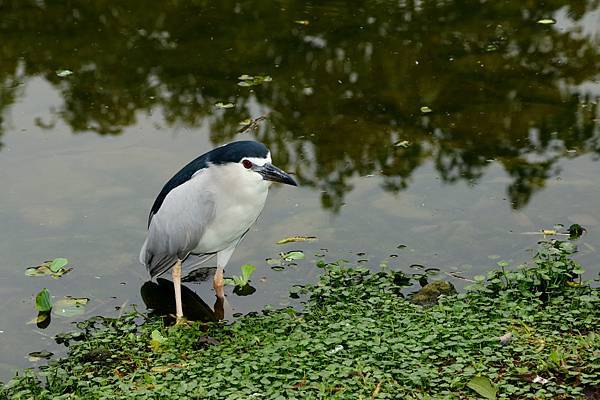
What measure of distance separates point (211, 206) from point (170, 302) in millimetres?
790

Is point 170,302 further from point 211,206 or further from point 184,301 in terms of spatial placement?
point 211,206

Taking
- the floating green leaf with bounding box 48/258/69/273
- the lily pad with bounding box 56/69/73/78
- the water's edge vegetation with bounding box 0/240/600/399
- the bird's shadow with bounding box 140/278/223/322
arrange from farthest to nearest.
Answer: the lily pad with bounding box 56/69/73/78
the floating green leaf with bounding box 48/258/69/273
the bird's shadow with bounding box 140/278/223/322
the water's edge vegetation with bounding box 0/240/600/399

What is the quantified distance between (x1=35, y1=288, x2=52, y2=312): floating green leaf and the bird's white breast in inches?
40.7

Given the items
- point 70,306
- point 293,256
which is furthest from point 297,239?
point 70,306

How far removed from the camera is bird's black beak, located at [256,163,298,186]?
600 centimetres

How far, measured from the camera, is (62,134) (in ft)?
28.7

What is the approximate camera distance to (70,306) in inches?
251

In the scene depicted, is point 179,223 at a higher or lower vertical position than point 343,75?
lower

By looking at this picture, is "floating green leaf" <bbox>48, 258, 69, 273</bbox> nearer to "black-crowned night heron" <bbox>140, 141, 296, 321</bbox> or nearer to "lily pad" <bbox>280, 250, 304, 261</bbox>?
"black-crowned night heron" <bbox>140, 141, 296, 321</bbox>

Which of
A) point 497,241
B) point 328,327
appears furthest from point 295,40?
point 328,327

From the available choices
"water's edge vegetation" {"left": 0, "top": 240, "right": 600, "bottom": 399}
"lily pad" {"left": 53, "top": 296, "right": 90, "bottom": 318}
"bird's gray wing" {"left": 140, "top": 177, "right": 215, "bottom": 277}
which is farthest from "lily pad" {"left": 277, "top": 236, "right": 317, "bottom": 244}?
"lily pad" {"left": 53, "top": 296, "right": 90, "bottom": 318}

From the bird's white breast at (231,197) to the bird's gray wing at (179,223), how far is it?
39 mm

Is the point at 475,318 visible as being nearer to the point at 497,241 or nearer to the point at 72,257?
the point at 497,241

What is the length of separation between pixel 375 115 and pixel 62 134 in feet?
9.18
